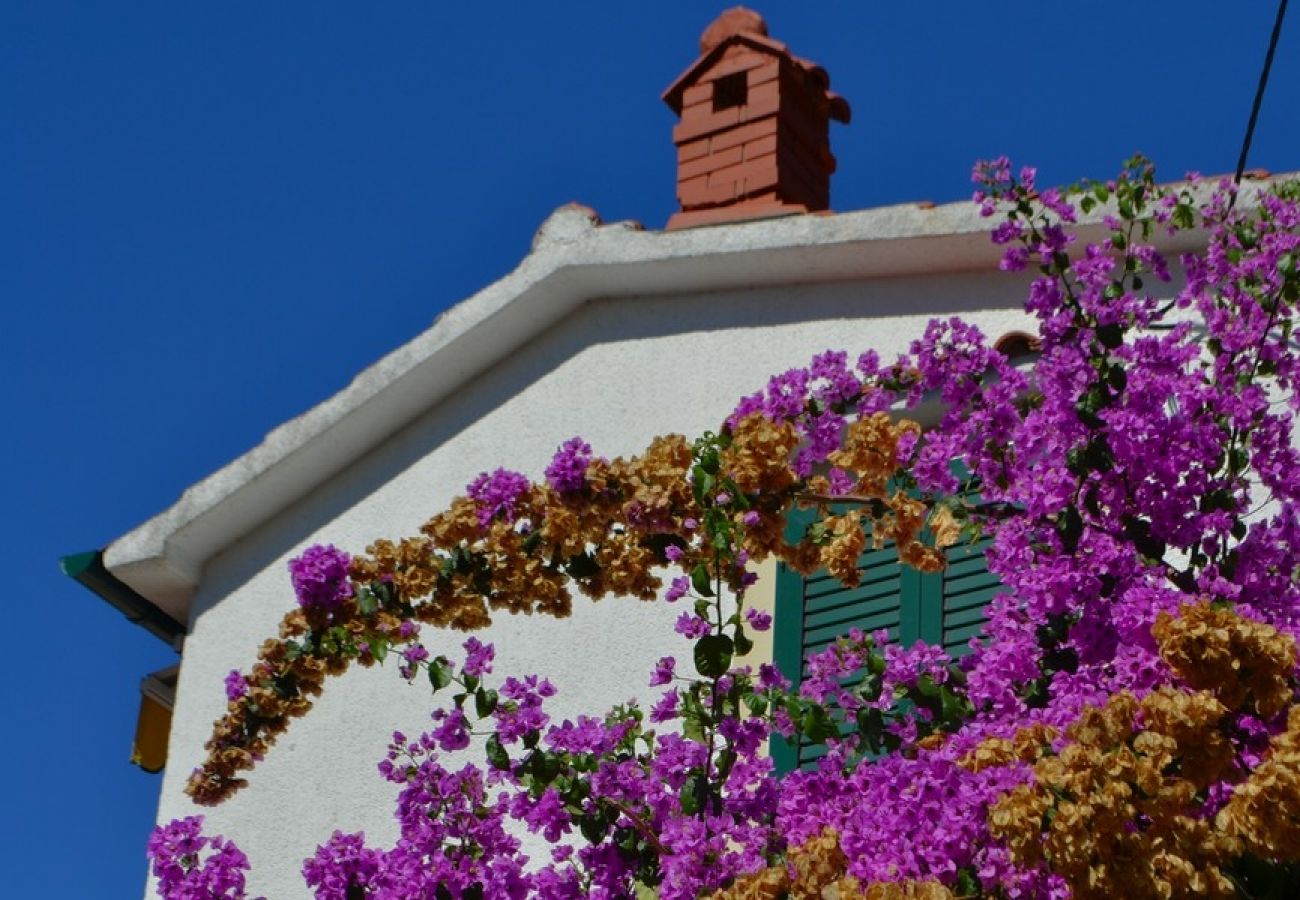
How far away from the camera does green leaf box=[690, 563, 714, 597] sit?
6527mm

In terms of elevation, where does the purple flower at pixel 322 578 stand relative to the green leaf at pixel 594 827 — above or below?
above

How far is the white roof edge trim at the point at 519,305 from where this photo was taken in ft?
29.7

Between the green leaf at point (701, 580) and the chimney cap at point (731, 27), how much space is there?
4.45 meters

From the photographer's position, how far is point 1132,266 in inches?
→ 272

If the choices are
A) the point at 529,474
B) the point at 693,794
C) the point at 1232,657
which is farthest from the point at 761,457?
the point at 529,474

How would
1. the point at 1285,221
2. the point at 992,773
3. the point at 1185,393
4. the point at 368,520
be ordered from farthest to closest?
the point at 368,520
the point at 1285,221
the point at 1185,393
the point at 992,773

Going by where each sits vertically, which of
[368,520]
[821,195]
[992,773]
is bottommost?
[992,773]

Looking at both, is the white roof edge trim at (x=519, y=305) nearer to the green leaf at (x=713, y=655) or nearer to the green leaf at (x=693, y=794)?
the green leaf at (x=713, y=655)

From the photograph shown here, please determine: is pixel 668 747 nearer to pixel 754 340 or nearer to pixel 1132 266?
pixel 1132 266

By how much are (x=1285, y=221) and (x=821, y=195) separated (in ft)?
12.4

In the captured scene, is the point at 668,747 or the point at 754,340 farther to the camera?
the point at 754,340

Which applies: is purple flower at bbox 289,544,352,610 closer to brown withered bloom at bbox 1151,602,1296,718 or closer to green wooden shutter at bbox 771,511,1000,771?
green wooden shutter at bbox 771,511,1000,771

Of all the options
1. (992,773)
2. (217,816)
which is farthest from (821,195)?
(992,773)

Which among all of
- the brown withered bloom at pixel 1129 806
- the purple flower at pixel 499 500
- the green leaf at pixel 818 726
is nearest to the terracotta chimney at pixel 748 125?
the purple flower at pixel 499 500
